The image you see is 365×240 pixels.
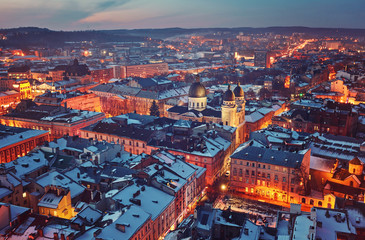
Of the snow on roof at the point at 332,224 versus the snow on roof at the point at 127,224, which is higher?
the snow on roof at the point at 332,224

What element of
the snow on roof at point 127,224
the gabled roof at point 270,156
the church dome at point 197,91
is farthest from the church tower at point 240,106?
the snow on roof at point 127,224

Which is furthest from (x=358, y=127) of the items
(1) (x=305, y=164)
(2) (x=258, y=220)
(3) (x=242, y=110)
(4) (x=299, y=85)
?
(4) (x=299, y=85)

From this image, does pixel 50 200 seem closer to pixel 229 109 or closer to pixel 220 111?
pixel 229 109

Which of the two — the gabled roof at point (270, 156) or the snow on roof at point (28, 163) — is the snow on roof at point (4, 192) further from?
the gabled roof at point (270, 156)

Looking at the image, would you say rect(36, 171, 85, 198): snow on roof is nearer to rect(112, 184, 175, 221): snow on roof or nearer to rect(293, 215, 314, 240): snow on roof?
rect(112, 184, 175, 221): snow on roof

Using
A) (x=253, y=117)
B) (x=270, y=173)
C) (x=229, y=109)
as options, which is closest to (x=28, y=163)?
(x=270, y=173)

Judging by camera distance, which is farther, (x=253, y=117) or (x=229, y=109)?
(x=253, y=117)

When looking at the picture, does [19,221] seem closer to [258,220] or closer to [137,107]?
[258,220]
